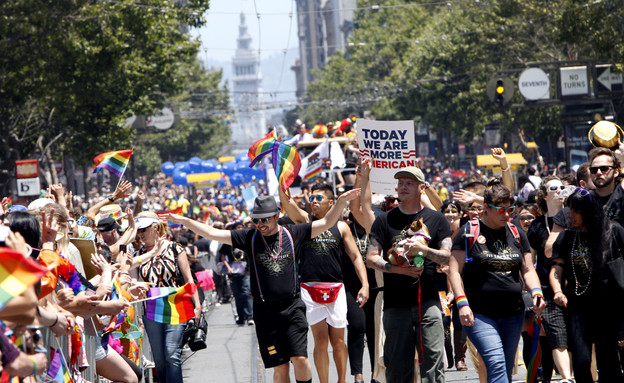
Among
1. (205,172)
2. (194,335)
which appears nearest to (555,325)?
(194,335)

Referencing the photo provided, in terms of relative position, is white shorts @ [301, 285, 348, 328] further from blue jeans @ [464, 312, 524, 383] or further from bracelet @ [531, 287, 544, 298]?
bracelet @ [531, 287, 544, 298]

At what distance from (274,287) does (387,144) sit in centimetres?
214

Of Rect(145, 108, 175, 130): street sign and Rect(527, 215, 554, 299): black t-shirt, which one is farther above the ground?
Rect(527, 215, 554, 299): black t-shirt

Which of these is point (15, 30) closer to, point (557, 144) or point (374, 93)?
point (557, 144)

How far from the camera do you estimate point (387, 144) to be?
954 cm

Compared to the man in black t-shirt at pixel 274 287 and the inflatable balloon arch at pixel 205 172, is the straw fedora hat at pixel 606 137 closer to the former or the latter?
the man in black t-shirt at pixel 274 287

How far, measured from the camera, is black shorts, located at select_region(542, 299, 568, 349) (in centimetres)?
806

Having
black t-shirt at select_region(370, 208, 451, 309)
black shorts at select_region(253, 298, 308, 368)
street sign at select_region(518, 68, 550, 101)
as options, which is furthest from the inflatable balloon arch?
black t-shirt at select_region(370, 208, 451, 309)

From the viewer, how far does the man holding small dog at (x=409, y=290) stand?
7195 millimetres

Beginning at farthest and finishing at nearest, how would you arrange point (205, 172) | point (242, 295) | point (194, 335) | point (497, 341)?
point (205, 172) < point (242, 295) < point (194, 335) < point (497, 341)

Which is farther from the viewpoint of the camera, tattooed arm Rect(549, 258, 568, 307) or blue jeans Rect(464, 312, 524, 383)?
blue jeans Rect(464, 312, 524, 383)

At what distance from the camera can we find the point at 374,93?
260 ft

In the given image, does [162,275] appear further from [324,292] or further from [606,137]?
[606,137]

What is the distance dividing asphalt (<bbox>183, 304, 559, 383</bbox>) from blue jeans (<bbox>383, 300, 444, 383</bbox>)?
2.55 meters
